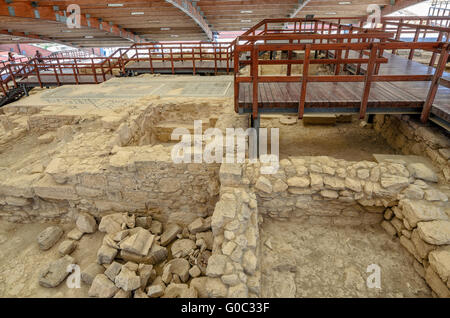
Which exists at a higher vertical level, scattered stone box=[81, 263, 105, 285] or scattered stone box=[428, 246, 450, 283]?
scattered stone box=[428, 246, 450, 283]

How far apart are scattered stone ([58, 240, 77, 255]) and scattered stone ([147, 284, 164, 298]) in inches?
71.5

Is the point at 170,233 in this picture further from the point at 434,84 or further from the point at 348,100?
the point at 434,84

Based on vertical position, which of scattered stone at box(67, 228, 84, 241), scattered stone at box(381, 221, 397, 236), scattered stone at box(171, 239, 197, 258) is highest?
scattered stone at box(381, 221, 397, 236)

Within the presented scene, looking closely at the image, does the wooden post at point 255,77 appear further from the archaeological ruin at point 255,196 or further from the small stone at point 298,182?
the small stone at point 298,182

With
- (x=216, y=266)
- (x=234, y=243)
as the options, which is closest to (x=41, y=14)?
(x=234, y=243)

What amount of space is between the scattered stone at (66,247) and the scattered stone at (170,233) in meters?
1.51

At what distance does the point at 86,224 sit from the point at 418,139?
6129mm

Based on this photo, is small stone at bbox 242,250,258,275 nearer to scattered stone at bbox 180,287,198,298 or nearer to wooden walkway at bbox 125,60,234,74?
scattered stone at bbox 180,287,198,298

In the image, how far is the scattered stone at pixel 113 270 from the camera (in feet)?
12.5

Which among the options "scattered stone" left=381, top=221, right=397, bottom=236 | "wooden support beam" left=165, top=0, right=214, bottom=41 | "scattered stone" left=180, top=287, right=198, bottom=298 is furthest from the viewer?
"wooden support beam" left=165, top=0, right=214, bottom=41

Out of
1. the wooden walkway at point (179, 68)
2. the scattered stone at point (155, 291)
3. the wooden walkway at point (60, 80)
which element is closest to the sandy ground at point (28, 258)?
the scattered stone at point (155, 291)

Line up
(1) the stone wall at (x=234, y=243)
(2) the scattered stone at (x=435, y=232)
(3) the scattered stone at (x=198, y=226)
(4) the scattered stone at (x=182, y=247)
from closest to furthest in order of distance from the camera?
(1) the stone wall at (x=234, y=243) → (2) the scattered stone at (x=435, y=232) → (4) the scattered stone at (x=182, y=247) → (3) the scattered stone at (x=198, y=226)

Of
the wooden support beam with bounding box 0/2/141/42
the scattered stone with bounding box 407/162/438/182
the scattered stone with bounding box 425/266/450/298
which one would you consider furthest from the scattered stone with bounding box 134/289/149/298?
the wooden support beam with bounding box 0/2/141/42

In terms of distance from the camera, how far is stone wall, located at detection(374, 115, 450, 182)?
13.6 ft
